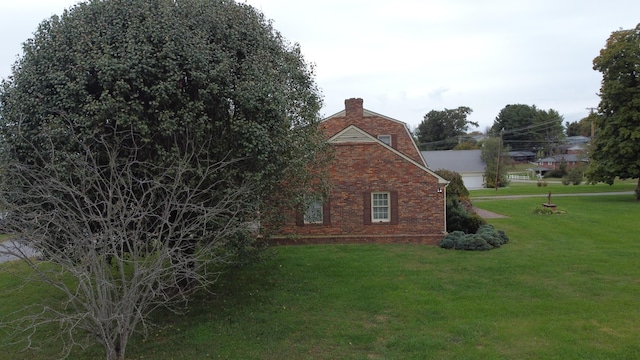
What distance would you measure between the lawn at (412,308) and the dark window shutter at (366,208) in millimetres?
1876

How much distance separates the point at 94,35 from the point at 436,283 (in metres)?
8.96

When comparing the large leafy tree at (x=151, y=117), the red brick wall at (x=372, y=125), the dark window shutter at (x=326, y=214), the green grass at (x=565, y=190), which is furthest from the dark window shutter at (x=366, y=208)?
the green grass at (x=565, y=190)

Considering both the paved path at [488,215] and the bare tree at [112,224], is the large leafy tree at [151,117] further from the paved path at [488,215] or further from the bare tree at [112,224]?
the paved path at [488,215]

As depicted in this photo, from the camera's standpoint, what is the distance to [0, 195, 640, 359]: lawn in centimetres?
730

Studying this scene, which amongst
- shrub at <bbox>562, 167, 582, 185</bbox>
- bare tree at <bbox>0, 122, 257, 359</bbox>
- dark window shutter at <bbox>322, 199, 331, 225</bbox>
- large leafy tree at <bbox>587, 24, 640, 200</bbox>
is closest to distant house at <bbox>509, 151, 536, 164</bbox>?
shrub at <bbox>562, 167, 582, 185</bbox>

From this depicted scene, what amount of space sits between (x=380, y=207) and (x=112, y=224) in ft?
39.8

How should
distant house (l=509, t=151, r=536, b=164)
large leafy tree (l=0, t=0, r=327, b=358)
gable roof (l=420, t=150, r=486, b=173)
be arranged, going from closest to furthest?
large leafy tree (l=0, t=0, r=327, b=358) < gable roof (l=420, t=150, r=486, b=173) < distant house (l=509, t=151, r=536, b=164)

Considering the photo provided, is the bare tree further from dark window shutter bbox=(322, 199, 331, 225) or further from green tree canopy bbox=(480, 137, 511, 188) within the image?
green tree canopy bbox=(480, 137, 511, 188)

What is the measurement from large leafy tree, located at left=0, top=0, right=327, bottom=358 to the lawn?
5.08ft

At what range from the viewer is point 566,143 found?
94.5 metres

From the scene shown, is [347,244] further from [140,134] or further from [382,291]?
[140,134]

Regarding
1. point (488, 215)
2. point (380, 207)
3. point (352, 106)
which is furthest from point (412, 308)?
point (488, 215)

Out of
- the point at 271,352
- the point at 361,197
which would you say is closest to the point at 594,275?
the point at 361,197

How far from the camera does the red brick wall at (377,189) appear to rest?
16484 millimetres
